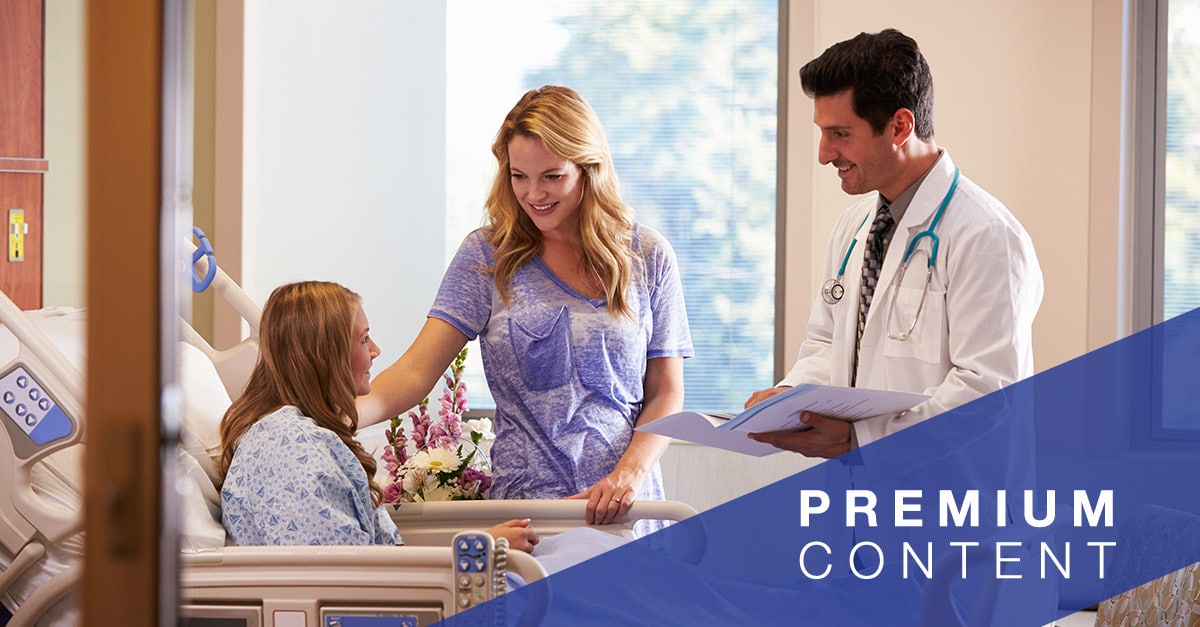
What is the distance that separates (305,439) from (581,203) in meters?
0.72

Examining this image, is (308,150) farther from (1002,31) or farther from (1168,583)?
(1168,583)

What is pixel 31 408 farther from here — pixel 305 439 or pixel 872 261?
pixel 872 261

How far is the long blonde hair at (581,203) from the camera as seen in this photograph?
2.16 metres

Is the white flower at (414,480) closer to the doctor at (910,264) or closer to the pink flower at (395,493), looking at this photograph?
the pink flower at (395,493)

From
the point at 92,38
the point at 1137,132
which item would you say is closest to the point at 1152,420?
the point at 1137,132

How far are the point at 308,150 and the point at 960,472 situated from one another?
2.68 meters

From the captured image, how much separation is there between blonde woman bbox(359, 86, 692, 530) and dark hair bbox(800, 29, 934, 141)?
1.67 feet

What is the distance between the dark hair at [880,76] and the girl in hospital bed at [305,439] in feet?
2.95

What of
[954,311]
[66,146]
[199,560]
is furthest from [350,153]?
[66,146]

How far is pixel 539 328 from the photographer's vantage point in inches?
84.4

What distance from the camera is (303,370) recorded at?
6.29 feet

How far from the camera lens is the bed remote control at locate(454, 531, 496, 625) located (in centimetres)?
161

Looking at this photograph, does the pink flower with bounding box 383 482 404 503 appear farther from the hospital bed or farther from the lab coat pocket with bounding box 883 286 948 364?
the lab coat pocket with bounding box 883 286 948 364

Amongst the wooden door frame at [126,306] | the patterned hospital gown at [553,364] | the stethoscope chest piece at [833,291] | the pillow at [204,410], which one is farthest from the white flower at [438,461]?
the wooden door frame at [126,306]
